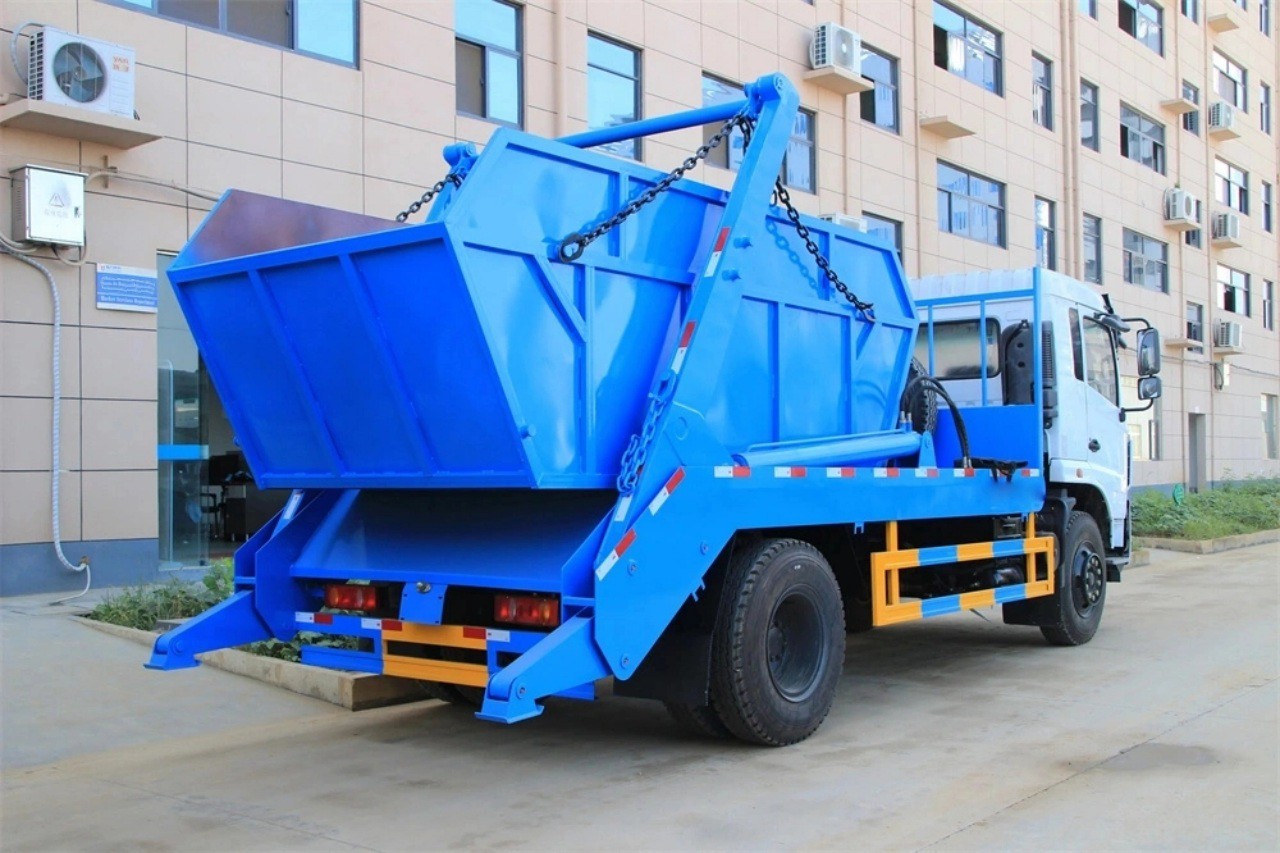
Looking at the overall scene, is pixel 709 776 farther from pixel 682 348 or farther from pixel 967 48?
pixel 967 48

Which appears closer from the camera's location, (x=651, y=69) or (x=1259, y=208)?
(x=651, y=69)

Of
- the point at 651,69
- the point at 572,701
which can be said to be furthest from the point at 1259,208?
the point at 572,701

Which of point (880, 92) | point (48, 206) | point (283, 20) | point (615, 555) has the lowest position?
point (615, 555)

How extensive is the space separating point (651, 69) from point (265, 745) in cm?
1237

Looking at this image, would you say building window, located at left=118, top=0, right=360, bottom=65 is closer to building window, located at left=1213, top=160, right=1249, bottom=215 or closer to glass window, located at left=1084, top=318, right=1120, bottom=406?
glass window, located at left=1084, top=318, right=1120, bottom=406

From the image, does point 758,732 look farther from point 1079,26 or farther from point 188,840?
point 1079,26

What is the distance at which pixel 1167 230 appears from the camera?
106 feet

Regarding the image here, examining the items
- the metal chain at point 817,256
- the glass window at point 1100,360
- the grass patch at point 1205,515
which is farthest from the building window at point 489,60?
the grass patch at point 1205,515

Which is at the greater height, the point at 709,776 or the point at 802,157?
the point at 802,157

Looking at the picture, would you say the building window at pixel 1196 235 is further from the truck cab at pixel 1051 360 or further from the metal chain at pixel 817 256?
the metal chain at pixel 817 256

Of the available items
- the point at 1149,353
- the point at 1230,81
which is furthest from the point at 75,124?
the point at 1230,81

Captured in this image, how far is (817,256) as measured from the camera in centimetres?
692

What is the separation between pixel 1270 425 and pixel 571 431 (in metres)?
38.5

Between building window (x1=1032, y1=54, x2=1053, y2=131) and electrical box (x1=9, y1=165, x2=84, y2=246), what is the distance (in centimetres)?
2147
